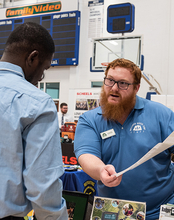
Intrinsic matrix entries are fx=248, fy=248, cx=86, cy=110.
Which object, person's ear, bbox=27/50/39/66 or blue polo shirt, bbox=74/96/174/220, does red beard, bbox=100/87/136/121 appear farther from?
person's ear, bbox=27/50/39/66

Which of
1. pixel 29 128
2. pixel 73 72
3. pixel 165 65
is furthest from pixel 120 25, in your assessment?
pixel 29 128

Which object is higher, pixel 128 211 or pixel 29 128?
pixel 29 128

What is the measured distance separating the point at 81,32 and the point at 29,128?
364 inches

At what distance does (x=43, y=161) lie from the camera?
86 centimetres

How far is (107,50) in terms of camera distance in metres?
6.67

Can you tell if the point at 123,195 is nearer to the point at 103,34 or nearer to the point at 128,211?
the point at 128,211

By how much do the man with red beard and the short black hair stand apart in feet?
2.28

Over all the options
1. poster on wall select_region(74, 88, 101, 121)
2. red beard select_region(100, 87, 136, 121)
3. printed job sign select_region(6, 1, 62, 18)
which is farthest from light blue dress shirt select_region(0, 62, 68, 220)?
printed job sign select_region(6, 1, 62, 18)

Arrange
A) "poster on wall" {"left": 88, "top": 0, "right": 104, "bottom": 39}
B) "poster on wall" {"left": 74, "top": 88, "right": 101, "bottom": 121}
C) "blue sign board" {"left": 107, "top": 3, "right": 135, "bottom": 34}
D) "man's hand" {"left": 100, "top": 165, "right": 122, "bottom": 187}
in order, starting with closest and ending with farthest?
"man's hand" {"left": 100, "top": 165, "right": 122, "bottom": 187} → "blue sign board" {"left": 107, "top": 3, "right": 135, "bottom": 34} → "poster on wall" {"left": 74, "top": 88, "right": 101, "bottom": 121} → "poster on wall" {"left": 88, "top": 0, "right": 104, "bottom": 39}

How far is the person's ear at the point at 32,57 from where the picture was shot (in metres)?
0.96

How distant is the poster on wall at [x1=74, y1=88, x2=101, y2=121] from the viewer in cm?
774

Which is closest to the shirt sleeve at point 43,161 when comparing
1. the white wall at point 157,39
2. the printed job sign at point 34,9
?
the white wall at point 157,39

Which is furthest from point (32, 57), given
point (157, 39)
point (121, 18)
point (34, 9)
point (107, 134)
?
point (34, 9)

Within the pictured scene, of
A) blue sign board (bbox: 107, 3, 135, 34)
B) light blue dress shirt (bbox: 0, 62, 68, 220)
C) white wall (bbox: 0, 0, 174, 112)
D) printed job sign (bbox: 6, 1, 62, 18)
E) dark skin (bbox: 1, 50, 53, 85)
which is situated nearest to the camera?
light blue dress shirt (bbox: 0, 62, 68, 220)
